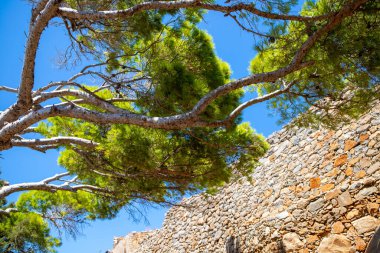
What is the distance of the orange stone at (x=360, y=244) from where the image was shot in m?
3.93

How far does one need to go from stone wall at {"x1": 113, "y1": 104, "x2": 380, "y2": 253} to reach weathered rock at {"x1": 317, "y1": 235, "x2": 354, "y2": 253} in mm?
11

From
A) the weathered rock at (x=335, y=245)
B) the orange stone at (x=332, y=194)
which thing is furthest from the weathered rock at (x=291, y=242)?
the orange stone at (x=332, y=194)

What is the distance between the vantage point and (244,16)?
→ 3.01 metres

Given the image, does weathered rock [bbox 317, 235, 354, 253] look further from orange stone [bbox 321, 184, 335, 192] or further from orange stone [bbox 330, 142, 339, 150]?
orange stone [bbox 330, 142, 339, 150]

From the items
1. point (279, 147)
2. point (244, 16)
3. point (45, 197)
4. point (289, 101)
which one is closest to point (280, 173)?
point (279, 147)

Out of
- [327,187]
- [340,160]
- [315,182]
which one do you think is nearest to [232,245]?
[315,182]

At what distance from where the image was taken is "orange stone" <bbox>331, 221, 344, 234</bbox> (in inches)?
168

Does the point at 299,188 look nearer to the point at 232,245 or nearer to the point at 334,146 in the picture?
the point at 334,146

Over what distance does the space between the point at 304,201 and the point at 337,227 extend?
0.66 meters

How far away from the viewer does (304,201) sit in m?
4.92

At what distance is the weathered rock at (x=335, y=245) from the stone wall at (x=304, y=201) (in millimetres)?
11

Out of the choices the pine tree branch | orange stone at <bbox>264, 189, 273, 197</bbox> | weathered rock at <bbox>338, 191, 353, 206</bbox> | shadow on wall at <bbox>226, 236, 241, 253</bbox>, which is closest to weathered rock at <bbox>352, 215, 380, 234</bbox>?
weathered rock at <bbox>338, 191, 353, 206</bbox>

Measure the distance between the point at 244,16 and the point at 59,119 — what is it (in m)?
3.01

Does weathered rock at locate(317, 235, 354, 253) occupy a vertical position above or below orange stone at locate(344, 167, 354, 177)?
below
